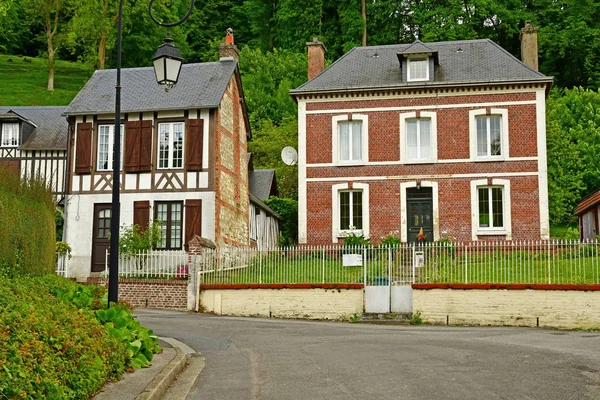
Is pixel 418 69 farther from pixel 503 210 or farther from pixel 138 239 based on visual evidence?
pixel 138 239

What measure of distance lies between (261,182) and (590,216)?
47.6 feet

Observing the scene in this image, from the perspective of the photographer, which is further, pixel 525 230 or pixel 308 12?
pixel 308 12

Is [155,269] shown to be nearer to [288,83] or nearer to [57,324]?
[57,324]

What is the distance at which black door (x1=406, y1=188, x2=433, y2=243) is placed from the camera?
86.8 feet

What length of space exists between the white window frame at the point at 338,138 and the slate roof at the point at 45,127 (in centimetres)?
1305

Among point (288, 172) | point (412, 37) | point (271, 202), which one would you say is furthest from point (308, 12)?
point (271, 202)

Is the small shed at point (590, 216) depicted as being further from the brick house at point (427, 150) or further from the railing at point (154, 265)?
the railing at point (154, 265)

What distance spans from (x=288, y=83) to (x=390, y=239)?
78.0 ft

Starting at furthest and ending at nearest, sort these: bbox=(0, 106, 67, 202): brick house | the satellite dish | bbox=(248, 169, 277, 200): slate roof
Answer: bbox=(248, 169, 277, 200): slate roof < the satellite dish < bbox=(0, 106, 67, 202): brick house

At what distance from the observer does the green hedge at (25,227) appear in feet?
31.6

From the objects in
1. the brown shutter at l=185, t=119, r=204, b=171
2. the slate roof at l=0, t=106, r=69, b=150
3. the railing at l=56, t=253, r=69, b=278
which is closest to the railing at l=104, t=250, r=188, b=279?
the railing at l=56, t=253, r=69, b=278

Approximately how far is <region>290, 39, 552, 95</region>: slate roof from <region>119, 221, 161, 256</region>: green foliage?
7.15 meters

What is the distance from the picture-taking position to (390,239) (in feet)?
83.3

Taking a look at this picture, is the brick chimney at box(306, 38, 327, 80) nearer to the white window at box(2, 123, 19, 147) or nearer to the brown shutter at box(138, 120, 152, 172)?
the brown shutter at box(138, 120, 152, 172)
